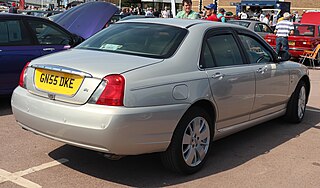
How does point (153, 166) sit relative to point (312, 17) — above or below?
below

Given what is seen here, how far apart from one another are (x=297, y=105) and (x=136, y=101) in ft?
11.5

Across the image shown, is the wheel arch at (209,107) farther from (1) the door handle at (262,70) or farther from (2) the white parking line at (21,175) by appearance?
(2) the white parking line at (21,175)

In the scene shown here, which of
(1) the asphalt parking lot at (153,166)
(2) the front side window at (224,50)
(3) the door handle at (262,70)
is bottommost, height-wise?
(1) the asphalt parking lot at (153,166)

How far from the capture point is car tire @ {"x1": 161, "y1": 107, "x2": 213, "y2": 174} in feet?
12.8

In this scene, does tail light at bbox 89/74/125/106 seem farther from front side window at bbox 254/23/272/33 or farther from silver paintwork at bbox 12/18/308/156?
front side window at bbox 254/23/272/33

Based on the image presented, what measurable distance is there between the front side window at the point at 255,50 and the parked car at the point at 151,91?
0.08 ft

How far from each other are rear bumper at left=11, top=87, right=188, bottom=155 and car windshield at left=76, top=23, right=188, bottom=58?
0.70 meters

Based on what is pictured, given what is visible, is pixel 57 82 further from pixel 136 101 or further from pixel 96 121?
pixel 136 101

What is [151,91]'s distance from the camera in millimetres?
3619

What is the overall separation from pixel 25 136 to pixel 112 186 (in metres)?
1.87

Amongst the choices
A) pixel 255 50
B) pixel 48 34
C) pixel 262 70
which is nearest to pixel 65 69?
pixel 262 70

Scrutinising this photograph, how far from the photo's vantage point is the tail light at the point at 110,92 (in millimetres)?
3469

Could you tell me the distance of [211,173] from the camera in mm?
4219

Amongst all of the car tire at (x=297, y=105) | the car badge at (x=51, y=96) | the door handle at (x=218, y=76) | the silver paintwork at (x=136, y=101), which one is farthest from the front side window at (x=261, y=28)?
the car badge at (x=51, y=96)
